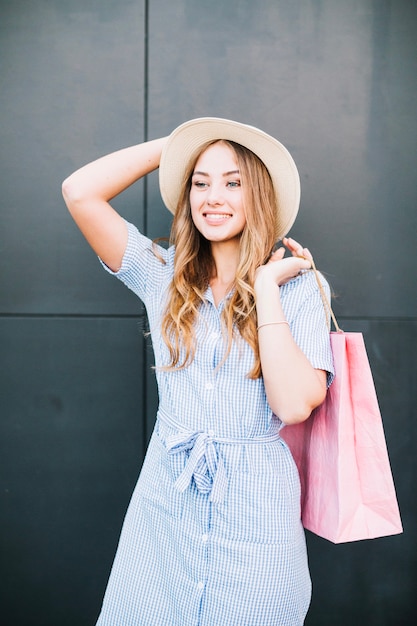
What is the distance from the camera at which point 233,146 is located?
5.91 feet

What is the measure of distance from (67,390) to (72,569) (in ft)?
2.69

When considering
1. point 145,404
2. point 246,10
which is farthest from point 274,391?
point 246,10

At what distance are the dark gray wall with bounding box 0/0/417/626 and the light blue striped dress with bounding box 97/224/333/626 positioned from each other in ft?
2.73

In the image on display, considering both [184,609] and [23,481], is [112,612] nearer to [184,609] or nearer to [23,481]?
[184,609]

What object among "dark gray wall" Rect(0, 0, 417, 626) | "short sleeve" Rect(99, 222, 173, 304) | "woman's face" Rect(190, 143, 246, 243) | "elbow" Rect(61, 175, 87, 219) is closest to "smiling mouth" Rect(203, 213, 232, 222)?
"woman's face" Rect(190, 143, 246, 243)

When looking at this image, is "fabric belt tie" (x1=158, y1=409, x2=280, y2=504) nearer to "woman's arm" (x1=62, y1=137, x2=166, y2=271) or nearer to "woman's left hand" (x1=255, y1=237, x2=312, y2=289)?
"woman's left hand" (x1=255, y1=237, x2=312, y2=289)

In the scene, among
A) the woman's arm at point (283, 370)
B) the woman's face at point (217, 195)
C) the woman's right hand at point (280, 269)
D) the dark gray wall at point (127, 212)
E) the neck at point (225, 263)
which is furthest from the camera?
the dark gray wall at point (127, 212)

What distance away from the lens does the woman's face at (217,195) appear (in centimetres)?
173

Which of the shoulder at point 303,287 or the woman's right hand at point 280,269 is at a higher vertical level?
the woman's right hand at point 280,269

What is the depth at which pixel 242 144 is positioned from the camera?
181 centimetres

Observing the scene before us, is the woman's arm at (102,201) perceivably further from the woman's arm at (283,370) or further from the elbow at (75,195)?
the woman's arm at (283,370)

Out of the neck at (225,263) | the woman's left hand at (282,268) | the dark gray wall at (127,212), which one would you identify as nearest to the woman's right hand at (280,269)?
the woman's left hand at (282,268)

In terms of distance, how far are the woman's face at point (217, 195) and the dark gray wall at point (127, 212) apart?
670mm

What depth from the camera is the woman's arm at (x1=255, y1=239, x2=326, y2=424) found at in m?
1.50
